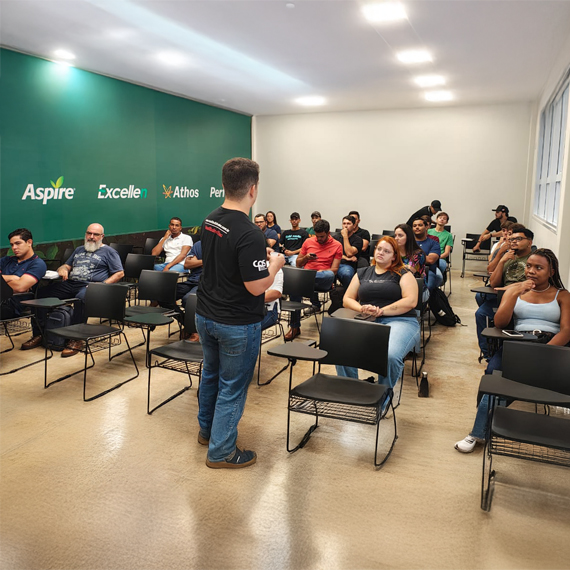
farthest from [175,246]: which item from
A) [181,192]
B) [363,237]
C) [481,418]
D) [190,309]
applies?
[481,418]

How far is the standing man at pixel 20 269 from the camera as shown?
5.45 metres

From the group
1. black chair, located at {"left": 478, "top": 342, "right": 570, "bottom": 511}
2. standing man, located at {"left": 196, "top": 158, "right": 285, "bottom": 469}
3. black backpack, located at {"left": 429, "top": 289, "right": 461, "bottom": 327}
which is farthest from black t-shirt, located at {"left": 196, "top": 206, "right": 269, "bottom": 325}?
black backpack, located at {"left": 429, "top": 289, "right": 461, "bottom": 327}

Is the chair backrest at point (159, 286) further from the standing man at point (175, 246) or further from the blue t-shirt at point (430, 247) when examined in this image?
the blue t-shirt at point (430, 247)

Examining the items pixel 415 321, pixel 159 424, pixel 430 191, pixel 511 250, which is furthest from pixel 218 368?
pixel 430 191

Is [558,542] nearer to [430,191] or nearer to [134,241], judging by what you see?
[134,241]

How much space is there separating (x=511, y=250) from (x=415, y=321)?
1.64m

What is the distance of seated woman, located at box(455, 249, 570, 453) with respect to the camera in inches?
146

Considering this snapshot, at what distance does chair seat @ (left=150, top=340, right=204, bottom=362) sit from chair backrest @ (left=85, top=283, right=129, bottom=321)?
0.84 metres

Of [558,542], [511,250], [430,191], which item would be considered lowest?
[558,542]

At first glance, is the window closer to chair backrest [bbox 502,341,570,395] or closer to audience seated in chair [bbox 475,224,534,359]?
audience seated in chair [bbox 475,224,534,359]

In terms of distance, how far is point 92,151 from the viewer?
8664mm

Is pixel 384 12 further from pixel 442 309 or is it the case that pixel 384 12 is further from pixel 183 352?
pixel 183 352

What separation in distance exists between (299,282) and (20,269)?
9.90 ft

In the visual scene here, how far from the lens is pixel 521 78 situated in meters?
9.12
